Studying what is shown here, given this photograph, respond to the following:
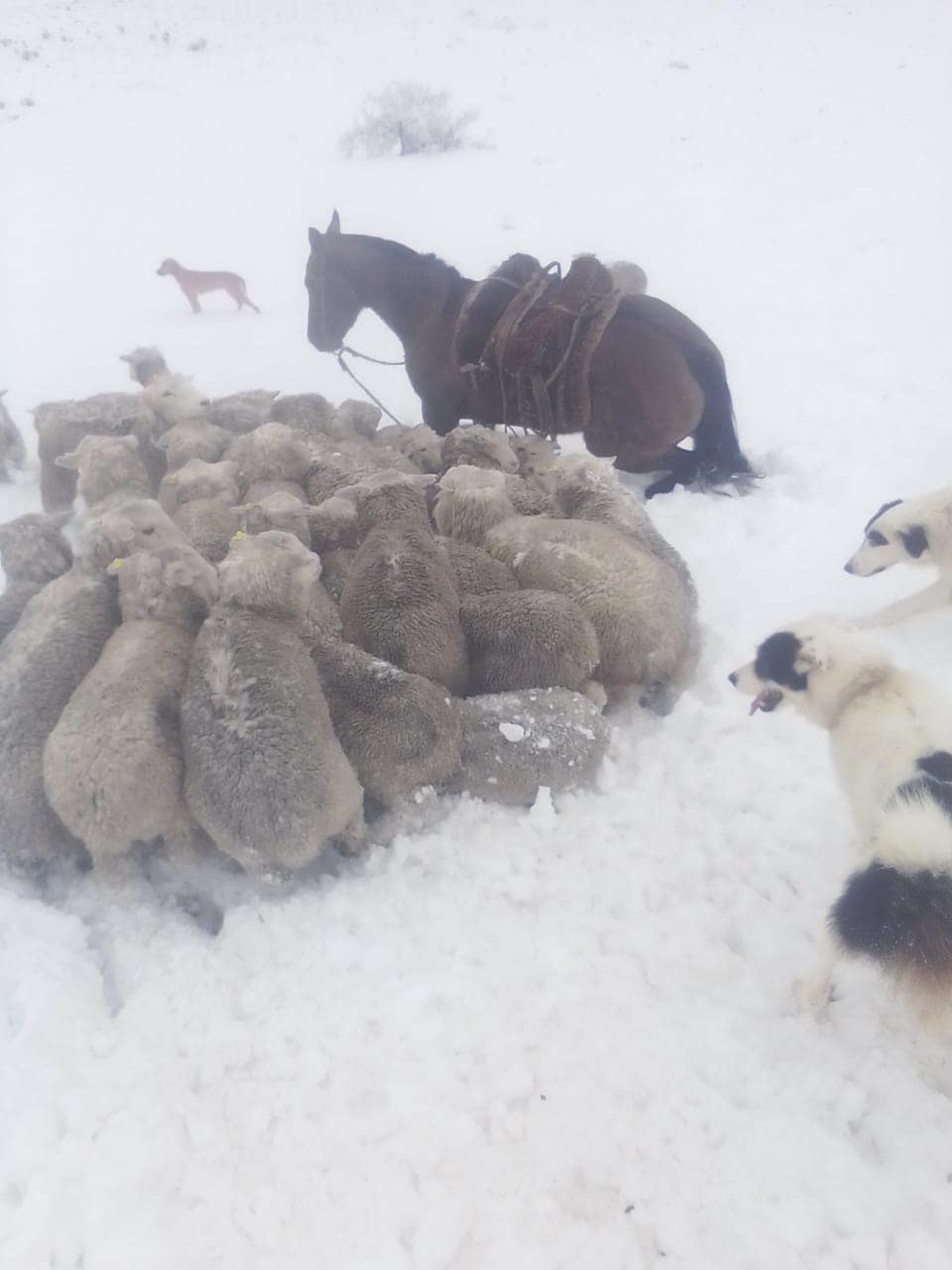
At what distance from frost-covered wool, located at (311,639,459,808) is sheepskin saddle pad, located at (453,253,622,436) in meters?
3.13

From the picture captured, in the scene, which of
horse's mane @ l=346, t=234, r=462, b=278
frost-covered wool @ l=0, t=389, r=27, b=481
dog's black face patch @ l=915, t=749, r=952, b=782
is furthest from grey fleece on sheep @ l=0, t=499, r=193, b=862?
dog's black face patch @ l=915, t=749, r=952, b=782

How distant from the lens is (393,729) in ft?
13.2

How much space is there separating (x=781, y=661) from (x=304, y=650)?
242cm

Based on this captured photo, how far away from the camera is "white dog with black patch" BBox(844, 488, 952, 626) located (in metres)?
5.11

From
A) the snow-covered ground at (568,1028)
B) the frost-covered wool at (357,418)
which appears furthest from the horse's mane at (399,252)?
the snow-covered ground at (568,1028)

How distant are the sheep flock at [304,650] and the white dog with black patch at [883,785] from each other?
1.03 metres

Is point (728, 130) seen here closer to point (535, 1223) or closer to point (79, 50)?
point (79, 50)

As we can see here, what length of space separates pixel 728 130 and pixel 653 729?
16.5 meters

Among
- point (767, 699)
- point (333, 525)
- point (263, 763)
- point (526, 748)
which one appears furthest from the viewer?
point (333, 525)

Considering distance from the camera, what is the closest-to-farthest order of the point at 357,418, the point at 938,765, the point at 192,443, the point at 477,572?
1. the point at 938,765
2. the point at 477,572
3. the point at 192,443
4. the point at 357,418

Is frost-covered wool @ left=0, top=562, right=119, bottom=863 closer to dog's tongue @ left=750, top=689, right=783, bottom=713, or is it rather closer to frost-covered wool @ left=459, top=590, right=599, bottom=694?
frost-covered wool @ left=459, top=590, right=599, bottom=694

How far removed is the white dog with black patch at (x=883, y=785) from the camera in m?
2.59

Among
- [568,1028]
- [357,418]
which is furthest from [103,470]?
[568,1028]

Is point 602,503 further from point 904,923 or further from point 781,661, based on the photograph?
point 904,923
